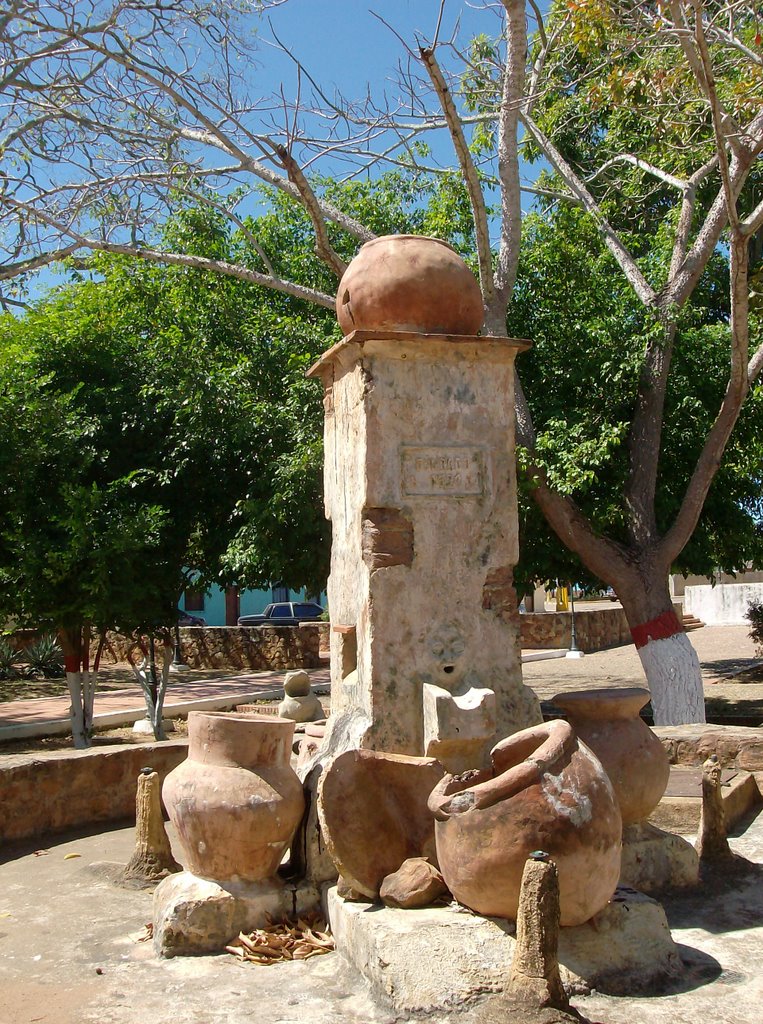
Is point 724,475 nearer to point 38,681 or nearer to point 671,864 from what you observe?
point 671,864

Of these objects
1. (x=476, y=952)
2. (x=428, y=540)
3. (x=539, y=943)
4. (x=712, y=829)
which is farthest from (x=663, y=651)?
(x=539, y=943)

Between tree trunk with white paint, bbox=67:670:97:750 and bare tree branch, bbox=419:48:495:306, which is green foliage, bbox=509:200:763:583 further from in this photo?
tree trunk with white paint, bbox=67:670:97:750

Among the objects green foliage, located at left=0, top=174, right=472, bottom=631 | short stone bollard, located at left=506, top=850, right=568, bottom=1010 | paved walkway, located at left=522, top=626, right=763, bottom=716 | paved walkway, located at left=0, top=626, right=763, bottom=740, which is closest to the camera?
short stone bollard, located at left=506, top=850, right=568, bottom=1010

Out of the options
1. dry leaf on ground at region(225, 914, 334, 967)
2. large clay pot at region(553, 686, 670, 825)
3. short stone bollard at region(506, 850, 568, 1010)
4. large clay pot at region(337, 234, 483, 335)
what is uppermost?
large clay pot at region(337, 234, 483, 335)

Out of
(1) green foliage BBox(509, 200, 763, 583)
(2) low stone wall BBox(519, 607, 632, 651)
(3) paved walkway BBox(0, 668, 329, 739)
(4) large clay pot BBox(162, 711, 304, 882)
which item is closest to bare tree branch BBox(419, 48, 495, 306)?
(1) green foliage BBox(509, 200, 763, 583)

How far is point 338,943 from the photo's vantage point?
467 cm

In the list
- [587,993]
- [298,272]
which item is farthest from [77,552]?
[587,993]

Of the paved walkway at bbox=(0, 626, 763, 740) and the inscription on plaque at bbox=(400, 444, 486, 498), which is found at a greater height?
the inscription on plaque at bbox=(400, 444, 486, 498)

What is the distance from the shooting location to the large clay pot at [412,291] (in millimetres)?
5605

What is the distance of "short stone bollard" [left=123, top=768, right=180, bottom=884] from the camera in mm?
5922

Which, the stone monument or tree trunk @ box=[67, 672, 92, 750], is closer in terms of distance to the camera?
the stone monument

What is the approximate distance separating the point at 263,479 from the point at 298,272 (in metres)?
3.36

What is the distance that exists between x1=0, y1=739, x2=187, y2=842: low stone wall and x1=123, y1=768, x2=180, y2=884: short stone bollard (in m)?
Result: 1.23

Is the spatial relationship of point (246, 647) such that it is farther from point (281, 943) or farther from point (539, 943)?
point (539, 943)
